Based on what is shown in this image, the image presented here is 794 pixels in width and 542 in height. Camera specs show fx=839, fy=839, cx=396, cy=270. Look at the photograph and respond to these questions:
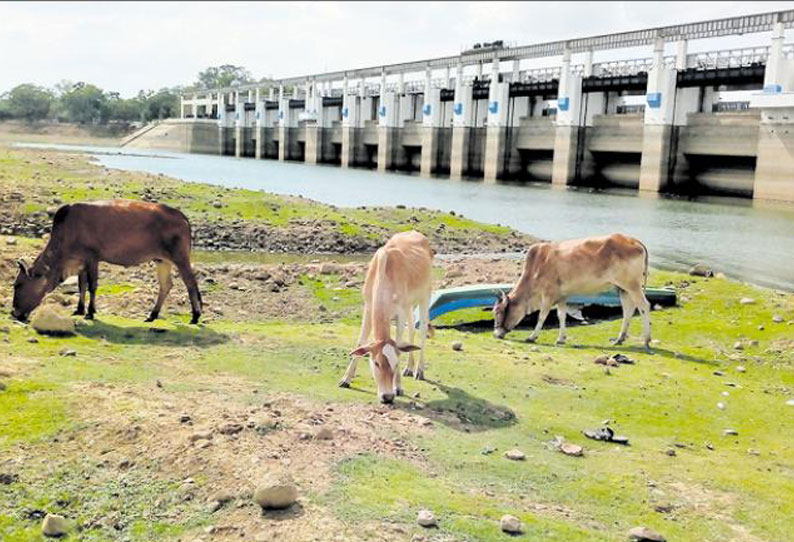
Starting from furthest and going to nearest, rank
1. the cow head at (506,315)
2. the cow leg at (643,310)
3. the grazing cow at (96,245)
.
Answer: the cow head at (506,315)
the cow leg at (643,310)
the grazing cow at (96,245)

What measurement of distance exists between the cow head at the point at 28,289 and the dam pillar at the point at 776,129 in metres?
49.0

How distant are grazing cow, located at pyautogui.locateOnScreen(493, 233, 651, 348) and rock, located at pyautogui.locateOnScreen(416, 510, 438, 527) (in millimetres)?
8692

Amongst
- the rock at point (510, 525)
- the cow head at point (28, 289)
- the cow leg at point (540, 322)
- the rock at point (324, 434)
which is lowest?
the cow leg at point (540, 322)

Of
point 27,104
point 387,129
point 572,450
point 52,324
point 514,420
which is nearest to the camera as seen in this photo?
point 572,450

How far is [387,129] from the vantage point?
94.3m

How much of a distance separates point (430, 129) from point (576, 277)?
7445cm

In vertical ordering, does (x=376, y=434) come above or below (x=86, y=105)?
below

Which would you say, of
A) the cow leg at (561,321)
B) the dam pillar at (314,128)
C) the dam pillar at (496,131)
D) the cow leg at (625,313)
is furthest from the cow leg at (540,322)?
the dam pillar at (314,128)

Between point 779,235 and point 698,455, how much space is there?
33.5 m

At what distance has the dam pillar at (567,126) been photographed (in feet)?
226

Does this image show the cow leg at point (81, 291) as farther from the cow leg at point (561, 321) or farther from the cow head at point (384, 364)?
the cow leg at point (561, 321)

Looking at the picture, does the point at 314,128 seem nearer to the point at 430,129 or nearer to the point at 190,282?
the point at 430,129

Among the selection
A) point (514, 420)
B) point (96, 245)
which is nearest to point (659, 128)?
point (96, 245)

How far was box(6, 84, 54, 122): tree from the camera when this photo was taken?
16488 centimetres
